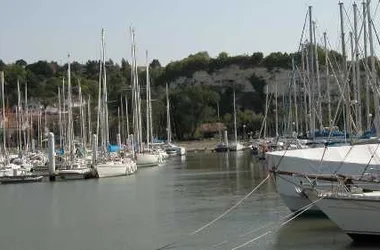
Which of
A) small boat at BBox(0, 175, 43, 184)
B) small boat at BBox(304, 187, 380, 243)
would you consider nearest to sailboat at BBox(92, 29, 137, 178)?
small boat at BBox(0, 175, 43, 184)

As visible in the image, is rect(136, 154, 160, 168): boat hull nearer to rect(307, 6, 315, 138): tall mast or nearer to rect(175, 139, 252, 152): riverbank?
rect(307, 6, 315, 138): tall mast

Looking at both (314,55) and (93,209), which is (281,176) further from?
(314,55)

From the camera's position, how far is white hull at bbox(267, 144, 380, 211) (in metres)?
28.9

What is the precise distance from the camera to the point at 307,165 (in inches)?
1161

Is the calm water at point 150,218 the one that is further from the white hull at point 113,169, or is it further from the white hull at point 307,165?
the white hull at point 113,169

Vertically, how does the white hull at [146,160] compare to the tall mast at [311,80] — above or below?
below

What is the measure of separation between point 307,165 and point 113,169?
3707cm

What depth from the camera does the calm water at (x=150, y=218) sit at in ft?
85.5

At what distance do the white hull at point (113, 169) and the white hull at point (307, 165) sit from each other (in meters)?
34.5

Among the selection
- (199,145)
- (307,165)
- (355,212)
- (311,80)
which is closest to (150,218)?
(307,165)

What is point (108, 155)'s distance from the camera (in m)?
71.1

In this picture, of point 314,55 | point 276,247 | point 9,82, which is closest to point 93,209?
point 276,247

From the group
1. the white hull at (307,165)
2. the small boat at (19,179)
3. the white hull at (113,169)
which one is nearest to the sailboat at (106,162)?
the white hull at (113,169)

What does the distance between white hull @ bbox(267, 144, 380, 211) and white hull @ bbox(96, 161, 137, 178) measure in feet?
113
